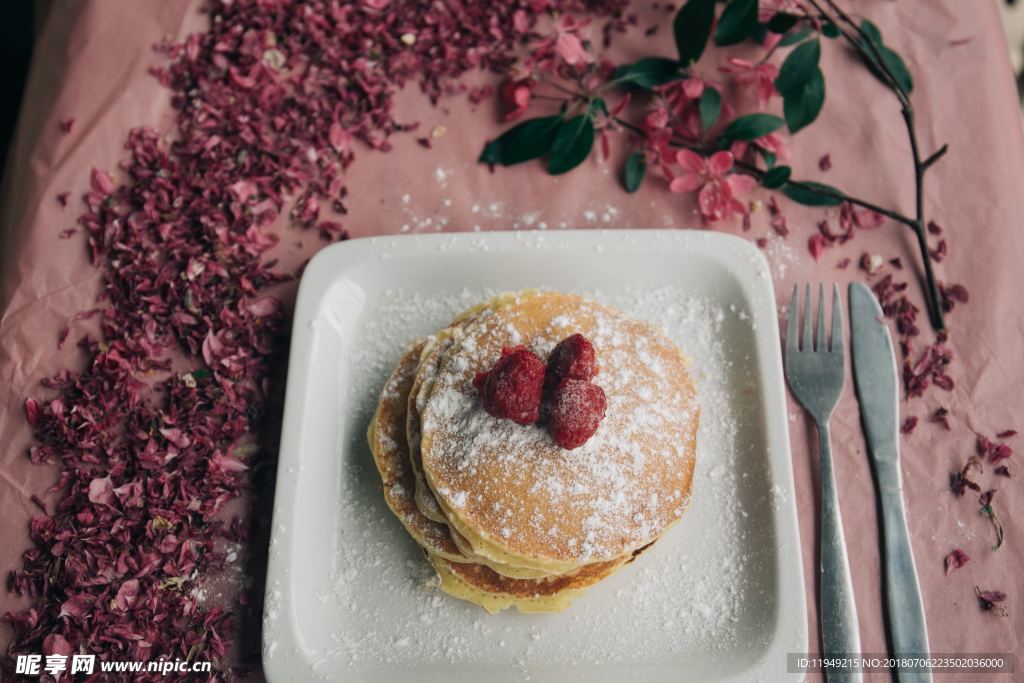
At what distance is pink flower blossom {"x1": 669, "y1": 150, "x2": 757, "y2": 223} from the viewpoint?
2.14m

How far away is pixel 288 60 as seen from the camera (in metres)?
2.35

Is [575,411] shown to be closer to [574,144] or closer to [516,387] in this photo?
[516,387]

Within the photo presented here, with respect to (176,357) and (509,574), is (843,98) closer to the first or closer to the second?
(509,574)

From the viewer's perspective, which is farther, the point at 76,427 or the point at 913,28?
the point at 913,28

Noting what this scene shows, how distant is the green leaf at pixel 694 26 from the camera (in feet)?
7.06

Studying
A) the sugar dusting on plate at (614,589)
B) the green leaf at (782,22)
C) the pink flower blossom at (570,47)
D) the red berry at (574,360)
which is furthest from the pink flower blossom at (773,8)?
the red berry at (574,360)

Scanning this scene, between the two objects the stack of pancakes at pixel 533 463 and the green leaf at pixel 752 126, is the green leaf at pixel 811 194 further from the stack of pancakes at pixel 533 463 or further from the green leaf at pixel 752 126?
the stack of pancakes at pixel 533 463

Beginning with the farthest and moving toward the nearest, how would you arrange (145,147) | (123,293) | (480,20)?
(480,20) < (145,147) < (123,293)

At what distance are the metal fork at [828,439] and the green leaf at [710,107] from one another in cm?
52

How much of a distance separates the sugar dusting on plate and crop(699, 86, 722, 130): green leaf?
594 mm

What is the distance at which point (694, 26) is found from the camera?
2166 mm

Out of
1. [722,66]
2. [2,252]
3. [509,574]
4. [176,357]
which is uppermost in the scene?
[722,66]

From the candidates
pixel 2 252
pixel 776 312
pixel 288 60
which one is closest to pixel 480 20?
pixel 288 60

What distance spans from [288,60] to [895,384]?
1.89m
